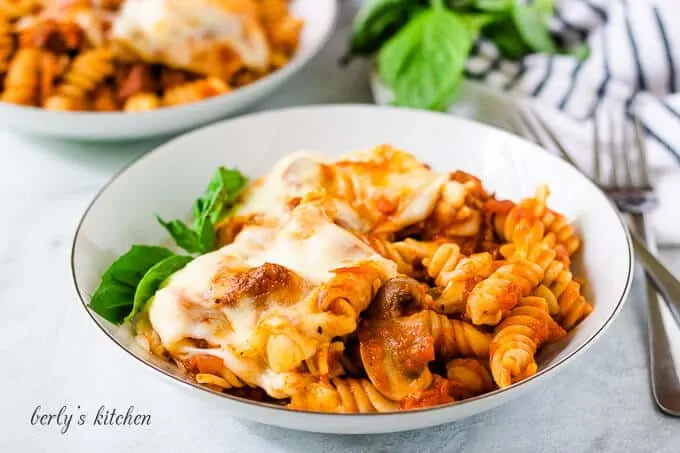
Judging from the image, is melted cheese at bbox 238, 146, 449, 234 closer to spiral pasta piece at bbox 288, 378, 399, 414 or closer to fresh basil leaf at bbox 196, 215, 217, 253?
fresh basil leaf at bbox 196, 215, 217, 253

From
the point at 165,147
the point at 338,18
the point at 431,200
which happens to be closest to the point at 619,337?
the point at 431,200

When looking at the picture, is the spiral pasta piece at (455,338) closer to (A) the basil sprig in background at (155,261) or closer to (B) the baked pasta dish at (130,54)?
(A) the basil sprig in background at (155,261)

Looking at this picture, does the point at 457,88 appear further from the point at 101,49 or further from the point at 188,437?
the point at 188,437

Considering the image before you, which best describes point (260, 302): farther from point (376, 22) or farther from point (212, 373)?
point (376, 22)

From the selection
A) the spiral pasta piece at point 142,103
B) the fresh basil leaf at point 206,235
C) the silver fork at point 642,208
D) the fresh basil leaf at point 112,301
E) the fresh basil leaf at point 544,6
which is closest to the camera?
the fresh basil leaf at point 112,301

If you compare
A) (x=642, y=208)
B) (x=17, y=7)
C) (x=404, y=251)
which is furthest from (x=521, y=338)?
(x=17, y=7)

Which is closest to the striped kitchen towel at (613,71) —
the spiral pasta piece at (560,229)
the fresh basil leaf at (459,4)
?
the fresh basil leaf at (459,4)
